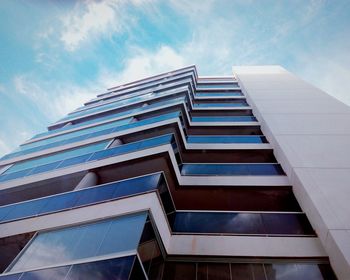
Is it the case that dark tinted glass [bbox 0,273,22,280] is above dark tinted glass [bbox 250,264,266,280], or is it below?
above

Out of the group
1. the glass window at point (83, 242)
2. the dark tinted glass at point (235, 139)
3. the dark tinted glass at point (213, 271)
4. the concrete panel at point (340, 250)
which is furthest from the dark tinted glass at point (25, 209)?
the concrete panel at point (340, 250)

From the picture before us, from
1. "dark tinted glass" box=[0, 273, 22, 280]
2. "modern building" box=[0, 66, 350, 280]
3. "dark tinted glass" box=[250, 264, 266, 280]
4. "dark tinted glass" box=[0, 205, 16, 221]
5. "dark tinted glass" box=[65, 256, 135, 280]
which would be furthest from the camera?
"dark tinted glass" box=[0, 205, 16, 221]

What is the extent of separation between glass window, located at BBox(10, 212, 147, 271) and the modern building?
4 centimetres

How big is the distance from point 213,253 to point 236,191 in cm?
397

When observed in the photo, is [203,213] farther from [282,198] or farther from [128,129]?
[128,129]

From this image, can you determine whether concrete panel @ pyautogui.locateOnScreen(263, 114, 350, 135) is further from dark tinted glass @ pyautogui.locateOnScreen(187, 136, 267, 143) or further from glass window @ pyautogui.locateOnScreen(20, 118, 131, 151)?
glass window @ pyautogui.locateOnScreen(20, 118, 131, 151)

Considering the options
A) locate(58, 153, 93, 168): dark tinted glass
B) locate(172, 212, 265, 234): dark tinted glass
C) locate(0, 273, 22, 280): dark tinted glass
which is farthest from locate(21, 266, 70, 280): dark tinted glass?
locate(58, 153, 93, 168): dark tinted glass

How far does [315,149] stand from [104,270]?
10966mm

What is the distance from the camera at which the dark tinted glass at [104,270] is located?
5.89 m

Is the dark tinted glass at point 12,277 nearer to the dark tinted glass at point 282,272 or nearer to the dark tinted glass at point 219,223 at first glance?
the dark tinted glass at point 219,223

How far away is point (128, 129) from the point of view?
16953 mm

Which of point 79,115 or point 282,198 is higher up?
point 79,115

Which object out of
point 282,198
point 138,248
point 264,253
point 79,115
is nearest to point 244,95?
point 282,198

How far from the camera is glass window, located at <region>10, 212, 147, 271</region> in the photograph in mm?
6781
